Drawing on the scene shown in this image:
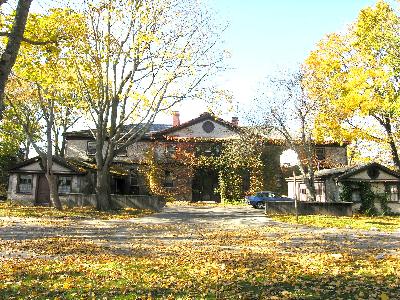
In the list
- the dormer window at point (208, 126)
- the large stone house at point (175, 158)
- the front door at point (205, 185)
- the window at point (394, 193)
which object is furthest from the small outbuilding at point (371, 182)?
the dormer window at point (208, 126)

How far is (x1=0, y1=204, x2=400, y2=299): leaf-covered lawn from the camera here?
595 cm

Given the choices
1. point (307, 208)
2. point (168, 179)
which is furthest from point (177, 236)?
point (168, 179)

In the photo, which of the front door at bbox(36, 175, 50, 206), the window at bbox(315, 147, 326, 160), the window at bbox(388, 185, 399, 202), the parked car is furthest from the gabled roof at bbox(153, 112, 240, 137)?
the window at bbox(388, 185, 399, 202)

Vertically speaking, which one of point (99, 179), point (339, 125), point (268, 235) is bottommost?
point (268, 235)

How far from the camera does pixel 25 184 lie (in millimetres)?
33062

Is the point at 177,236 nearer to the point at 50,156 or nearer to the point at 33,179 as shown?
the point at 50,156

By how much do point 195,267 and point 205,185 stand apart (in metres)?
32.8

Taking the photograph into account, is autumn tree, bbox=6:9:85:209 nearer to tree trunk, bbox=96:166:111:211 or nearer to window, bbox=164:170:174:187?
tree trunk, bbox=96:166:111:211

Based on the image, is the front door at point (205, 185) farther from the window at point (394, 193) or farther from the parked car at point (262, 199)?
the window at point (394, 193)

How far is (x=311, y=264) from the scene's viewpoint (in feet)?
27.6

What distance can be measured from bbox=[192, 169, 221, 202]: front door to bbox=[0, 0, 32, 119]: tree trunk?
34.7 metres

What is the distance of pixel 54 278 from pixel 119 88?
17880 mm

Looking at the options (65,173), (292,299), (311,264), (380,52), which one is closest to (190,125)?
(65,173)

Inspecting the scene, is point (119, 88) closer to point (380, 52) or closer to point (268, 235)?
point (268, 235)
